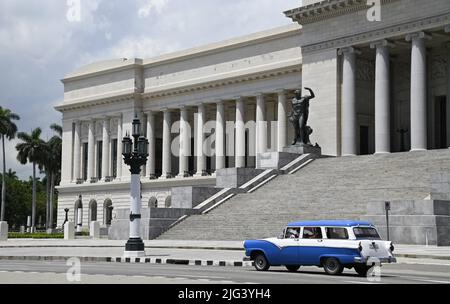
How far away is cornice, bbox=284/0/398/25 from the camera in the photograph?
64.1 meters

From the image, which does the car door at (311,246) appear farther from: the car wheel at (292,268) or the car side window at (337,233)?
the car wheel at (292,268)

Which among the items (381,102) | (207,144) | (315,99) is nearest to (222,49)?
(207,144)

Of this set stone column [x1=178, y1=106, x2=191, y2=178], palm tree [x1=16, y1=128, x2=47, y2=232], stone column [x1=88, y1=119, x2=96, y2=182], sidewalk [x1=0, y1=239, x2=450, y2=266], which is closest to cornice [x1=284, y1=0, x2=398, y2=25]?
stone column [x1=178, y1=106, x2=191, y2=178]

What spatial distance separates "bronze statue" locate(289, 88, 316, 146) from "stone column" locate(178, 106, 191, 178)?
25.8 metres

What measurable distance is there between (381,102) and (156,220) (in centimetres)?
2213

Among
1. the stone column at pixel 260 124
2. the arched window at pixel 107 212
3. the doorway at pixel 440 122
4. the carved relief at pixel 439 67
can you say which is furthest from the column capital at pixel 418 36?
the arched window at pixel 107 212

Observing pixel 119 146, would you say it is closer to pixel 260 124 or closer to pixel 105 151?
pixel 105 151

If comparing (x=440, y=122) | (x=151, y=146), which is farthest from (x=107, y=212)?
(x=440, y=122)

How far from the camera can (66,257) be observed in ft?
114

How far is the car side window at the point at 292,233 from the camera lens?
26.3m

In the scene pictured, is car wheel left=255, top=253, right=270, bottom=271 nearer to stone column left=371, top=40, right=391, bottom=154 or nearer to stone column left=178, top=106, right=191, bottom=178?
stone column left=371, top=40, right=391, bottom=154

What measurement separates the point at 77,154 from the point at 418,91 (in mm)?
49666

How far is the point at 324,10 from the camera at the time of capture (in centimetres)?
6600

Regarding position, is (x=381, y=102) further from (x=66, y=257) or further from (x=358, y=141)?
(x=66, y=257)
